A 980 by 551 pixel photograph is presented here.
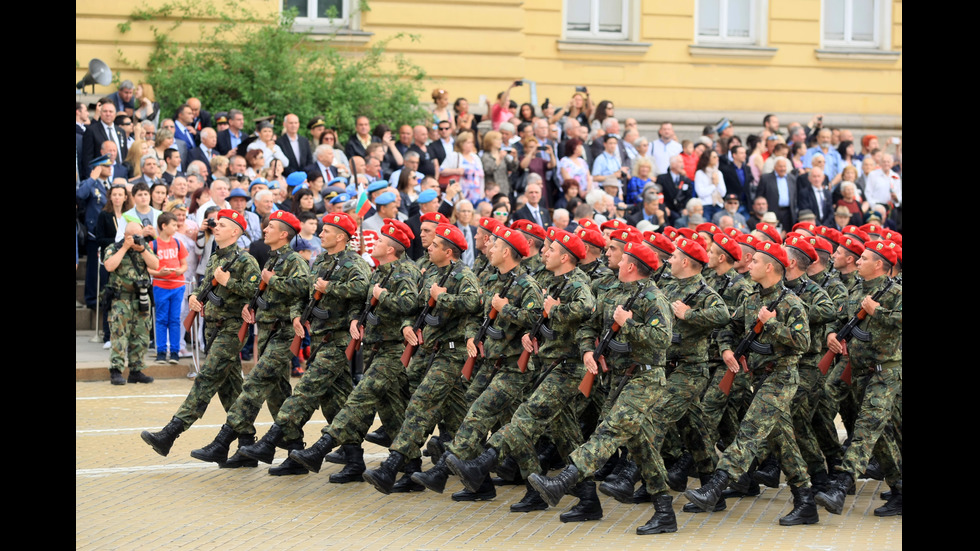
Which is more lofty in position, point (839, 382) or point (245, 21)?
point (245, 21)

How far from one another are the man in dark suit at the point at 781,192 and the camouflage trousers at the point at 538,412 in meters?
10.5

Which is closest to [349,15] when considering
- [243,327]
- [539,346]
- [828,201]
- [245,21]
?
[245,21]

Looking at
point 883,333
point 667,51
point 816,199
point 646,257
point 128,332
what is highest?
point 667,51

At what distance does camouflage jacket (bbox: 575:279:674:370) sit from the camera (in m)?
8.33

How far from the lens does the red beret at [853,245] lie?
33.5ft

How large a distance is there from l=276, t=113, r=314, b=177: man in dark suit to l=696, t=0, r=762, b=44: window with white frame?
375 inches

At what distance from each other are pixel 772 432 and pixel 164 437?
447cm

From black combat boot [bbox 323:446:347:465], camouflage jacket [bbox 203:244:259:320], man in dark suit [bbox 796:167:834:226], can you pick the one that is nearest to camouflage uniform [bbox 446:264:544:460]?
black combat boot [bbox 323:446:347:465]

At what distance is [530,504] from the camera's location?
894 centimetres

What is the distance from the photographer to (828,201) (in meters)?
18.9

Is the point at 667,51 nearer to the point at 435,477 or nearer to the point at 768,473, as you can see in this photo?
the point at 768,473

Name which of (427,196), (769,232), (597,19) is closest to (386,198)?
(427,196)
